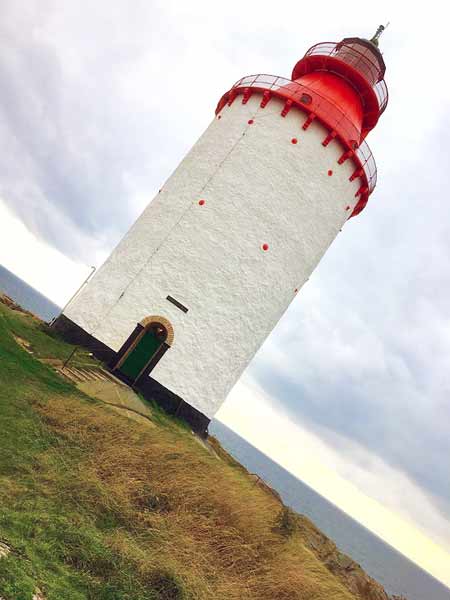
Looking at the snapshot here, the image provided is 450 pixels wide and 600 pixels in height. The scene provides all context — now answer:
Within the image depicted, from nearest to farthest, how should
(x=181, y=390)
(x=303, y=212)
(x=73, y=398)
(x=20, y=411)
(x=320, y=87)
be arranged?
→ 1. (x=20, y=411)
2. (x=73, y=398)
3. (x=181, y=390)
4. (x=303, y=212)
5. (x=320, y=87)

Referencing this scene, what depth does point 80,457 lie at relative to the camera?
6.47 m

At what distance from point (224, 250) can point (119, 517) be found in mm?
9647

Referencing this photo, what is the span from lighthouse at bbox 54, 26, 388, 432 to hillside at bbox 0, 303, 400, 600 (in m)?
3.90

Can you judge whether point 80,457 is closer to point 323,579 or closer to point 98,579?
point 98,579

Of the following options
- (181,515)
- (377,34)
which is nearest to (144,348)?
(181,515)

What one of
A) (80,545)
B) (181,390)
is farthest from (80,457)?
(181,390)

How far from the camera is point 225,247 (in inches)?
550

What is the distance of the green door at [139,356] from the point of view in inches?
523

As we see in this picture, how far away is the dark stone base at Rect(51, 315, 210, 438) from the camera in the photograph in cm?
1322

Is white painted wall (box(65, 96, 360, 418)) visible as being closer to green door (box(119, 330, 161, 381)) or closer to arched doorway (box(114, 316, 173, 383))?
arched doorway (box(114, 316, 173, 383))

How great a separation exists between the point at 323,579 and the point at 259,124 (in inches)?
533

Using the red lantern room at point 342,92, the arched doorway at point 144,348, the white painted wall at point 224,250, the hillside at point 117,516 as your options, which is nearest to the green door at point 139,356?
the arched doorway at point 144,348

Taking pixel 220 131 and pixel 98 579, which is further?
pixel 220 131

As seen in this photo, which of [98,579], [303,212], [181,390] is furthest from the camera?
[303,212]
